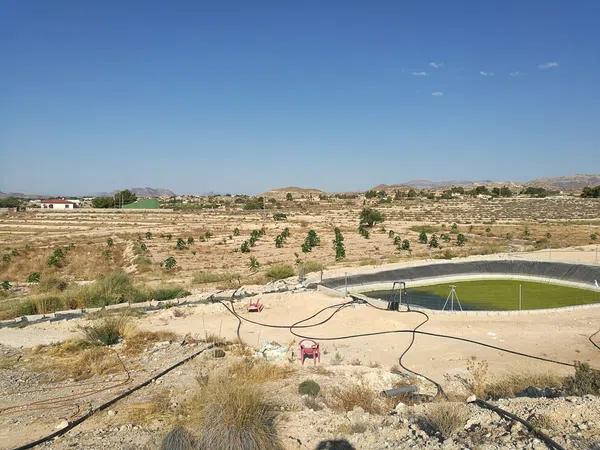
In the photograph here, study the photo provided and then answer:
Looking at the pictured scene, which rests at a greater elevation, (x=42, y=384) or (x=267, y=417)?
(x=267, y=417)

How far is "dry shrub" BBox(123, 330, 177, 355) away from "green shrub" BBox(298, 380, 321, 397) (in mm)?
4351

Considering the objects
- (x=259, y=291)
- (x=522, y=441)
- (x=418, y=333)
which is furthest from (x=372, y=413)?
(x=259, y=291)

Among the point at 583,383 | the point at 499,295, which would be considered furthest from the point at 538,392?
the point at 499,295

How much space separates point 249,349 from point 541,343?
6.19m

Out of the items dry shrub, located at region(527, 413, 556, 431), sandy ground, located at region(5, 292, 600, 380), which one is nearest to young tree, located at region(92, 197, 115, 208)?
sandy ground, located at region(5, 292, 600, 380)

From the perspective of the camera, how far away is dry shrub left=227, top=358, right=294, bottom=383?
8.31 meters

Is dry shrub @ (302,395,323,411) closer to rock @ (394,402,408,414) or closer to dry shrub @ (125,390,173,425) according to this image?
rock @ (394,402,408,414)

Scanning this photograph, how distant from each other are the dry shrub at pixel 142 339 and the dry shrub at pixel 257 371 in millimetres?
2620

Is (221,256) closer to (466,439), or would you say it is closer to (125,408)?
(125,408)

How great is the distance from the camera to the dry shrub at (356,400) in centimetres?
696

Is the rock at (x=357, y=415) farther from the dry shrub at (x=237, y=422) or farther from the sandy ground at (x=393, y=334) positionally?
the sandy ground at (x=393, y=334)

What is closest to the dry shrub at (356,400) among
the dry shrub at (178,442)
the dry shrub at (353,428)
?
the dry shrub at (353,428)

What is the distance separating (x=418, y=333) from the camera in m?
11.7

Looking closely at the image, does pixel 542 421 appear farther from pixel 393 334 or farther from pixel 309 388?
pixel 393 334
